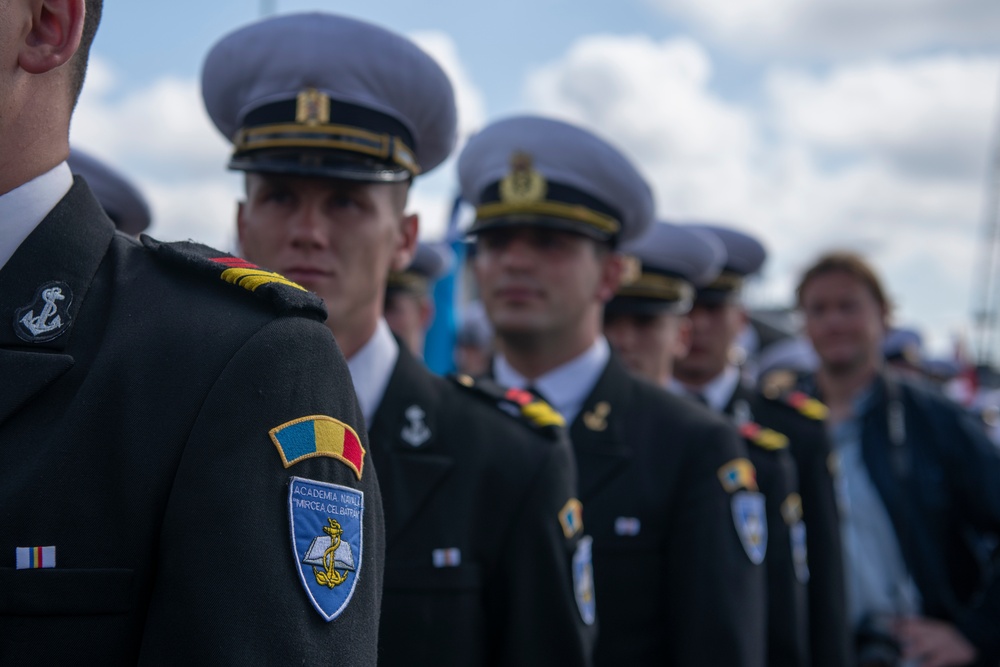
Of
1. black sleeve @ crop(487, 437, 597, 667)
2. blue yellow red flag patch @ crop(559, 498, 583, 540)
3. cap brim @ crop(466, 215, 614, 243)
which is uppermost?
cap brim @ crop(466, 215, 614, 243)

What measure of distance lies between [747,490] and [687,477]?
20cm

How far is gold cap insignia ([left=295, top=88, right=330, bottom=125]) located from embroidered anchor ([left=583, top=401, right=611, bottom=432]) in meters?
1.42

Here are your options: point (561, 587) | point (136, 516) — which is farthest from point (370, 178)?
point (136, 516)

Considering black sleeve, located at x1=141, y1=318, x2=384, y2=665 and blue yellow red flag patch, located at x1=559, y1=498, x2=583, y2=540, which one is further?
blue yellow red flag patch, located at x1=559, y1=498, x2=583, y2=540

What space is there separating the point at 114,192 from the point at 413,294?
3.43 metres

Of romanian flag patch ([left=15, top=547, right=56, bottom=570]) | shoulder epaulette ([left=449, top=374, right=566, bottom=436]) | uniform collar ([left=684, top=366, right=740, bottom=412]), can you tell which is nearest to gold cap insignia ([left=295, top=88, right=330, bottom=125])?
shoulder epaulette ([left=449, top=374, right=566, bottom=436])

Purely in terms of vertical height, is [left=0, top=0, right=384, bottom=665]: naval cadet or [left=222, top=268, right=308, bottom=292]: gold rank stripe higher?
[left=222, top=268, right=308, bottom=292]: gold rank stripe

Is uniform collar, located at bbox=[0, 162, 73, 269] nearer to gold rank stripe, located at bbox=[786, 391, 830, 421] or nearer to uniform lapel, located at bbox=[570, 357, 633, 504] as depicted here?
uniform lapel, located at bbox=[570, 357, 633, 504]

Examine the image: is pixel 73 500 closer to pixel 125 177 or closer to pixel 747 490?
pixel 747 490

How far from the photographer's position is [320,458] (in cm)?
132

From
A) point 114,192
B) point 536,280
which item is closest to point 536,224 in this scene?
point 536,280

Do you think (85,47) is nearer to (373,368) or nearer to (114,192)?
(373,368)

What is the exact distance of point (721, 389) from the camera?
530cm

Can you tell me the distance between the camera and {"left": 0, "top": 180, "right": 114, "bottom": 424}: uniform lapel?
129 cm
